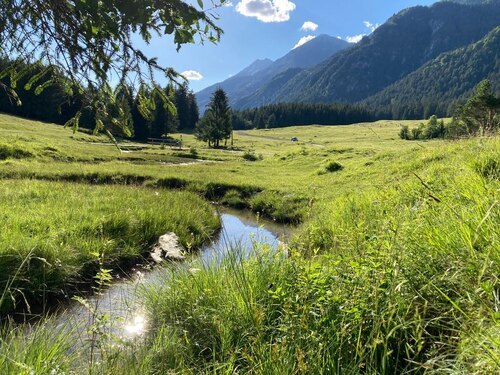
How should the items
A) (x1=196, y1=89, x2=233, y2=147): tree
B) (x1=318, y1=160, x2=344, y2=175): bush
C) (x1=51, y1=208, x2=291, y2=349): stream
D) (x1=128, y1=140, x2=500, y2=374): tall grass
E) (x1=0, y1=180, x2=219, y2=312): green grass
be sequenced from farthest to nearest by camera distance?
(x1=196, y1=89, x2=233, y2=147): tree < (x1=318, y1=160, x2=344, y2=175): bush < (x1=0, y1=180, x2=219, y2=312): green grass < (x1=51, y1=208, x2=291, y2=349): stream < (x1=128, y1=140, x2=500, y2=374): tall grass

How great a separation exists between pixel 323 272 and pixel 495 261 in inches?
71.7

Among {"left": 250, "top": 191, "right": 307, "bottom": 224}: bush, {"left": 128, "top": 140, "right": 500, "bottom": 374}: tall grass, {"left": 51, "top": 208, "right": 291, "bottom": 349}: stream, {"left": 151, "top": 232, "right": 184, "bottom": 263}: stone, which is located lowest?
{"left": 250, "top": 191, "right": 307, "bottom": 224}: bush

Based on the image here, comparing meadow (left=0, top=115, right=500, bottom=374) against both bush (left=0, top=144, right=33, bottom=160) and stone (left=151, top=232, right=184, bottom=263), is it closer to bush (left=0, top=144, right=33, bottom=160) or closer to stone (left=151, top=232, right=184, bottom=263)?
stone (left=151, top=232, right=184, bottom=263)

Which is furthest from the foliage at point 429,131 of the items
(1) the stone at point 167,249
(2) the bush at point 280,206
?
(1) the stone at point 167,249

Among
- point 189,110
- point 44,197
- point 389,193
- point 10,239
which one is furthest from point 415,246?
point 189,110

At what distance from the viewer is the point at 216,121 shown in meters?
94.1

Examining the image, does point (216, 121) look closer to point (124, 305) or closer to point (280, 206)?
point (280, 206)

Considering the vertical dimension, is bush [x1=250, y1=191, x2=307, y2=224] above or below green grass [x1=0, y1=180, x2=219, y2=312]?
below

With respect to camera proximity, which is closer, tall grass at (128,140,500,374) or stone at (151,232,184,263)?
tall grass at (128,140,500,374)

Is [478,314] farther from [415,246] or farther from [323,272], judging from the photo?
[323,272]

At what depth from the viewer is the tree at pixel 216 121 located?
93.9 m

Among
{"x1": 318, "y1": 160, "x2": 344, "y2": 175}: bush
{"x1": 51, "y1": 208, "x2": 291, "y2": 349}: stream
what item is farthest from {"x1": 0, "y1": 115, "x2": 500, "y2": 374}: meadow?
{"x1": 318, "y1": 160, "x2": 344, "y2": 175}: bush

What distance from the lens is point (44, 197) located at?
45.2 feet

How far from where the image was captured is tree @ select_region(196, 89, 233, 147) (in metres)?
93.9
